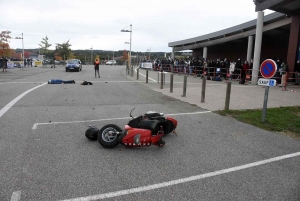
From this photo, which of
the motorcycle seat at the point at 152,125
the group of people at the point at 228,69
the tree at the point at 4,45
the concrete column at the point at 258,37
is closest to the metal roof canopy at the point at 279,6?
the concrete column at the point at 258,37

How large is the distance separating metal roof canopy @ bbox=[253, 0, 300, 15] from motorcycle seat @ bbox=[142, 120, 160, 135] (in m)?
15.5

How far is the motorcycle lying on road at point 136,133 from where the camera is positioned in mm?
4992

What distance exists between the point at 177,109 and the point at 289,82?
1404 centimetres

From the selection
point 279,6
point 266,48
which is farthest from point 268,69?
point 266,48

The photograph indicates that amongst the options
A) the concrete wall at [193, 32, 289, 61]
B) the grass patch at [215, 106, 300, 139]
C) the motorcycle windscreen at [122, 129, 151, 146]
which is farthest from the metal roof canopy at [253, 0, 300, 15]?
the motorcycle windscreen at [122, 129, 151, 146]

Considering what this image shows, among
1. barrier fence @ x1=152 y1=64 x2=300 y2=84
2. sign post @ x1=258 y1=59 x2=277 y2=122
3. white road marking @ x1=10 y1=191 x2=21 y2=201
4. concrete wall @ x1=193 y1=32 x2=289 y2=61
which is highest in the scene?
concrete wall @ x1=193 y1=32 x2=289 y2=61

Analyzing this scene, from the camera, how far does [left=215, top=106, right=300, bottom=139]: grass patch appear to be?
694 centimetres

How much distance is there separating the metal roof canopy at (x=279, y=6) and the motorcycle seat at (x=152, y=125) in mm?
15481

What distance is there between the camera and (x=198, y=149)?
528 cm

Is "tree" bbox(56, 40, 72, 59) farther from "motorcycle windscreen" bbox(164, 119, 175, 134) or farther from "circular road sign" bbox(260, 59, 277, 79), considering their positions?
"motorcycle windscreen" bbox(164, 119, 175, 134)

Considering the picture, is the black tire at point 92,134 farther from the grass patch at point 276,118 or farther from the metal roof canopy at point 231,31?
the metal roof canopy at point 231,31

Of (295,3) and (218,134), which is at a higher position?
(295,3)

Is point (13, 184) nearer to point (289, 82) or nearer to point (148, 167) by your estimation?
point (148, 167)

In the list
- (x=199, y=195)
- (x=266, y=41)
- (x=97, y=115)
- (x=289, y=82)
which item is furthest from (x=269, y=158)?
(x=266, y=41)
